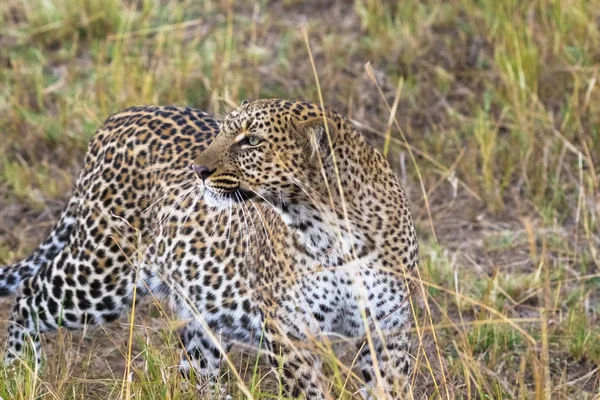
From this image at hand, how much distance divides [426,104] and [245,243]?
10.7 ft

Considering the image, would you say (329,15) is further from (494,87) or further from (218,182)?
(218,182)

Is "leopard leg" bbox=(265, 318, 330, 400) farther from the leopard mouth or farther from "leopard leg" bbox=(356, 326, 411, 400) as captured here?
the leopard mouth

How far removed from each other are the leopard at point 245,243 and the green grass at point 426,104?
1.29 ft

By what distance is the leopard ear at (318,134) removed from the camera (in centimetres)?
436

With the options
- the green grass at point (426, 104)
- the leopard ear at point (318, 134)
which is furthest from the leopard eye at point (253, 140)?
the green grass at point (426, 104)

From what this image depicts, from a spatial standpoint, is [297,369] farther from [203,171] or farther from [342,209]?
[203,171]

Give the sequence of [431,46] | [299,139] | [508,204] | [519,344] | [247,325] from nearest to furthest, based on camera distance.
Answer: [299,139] < [247,325] < [519,344] < [508,204] < [431,46]

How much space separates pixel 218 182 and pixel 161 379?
0.84 meters

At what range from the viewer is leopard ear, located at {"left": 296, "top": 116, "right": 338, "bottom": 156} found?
172 inches

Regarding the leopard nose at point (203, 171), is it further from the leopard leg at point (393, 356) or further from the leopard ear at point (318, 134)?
the leopard leg at point (393, 356)

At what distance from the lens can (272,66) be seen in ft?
27.9

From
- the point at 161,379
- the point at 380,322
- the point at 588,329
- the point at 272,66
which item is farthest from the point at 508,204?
the point at 161,379

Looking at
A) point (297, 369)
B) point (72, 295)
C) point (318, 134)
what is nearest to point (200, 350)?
point (72, 295)

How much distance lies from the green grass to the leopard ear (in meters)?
1.42
